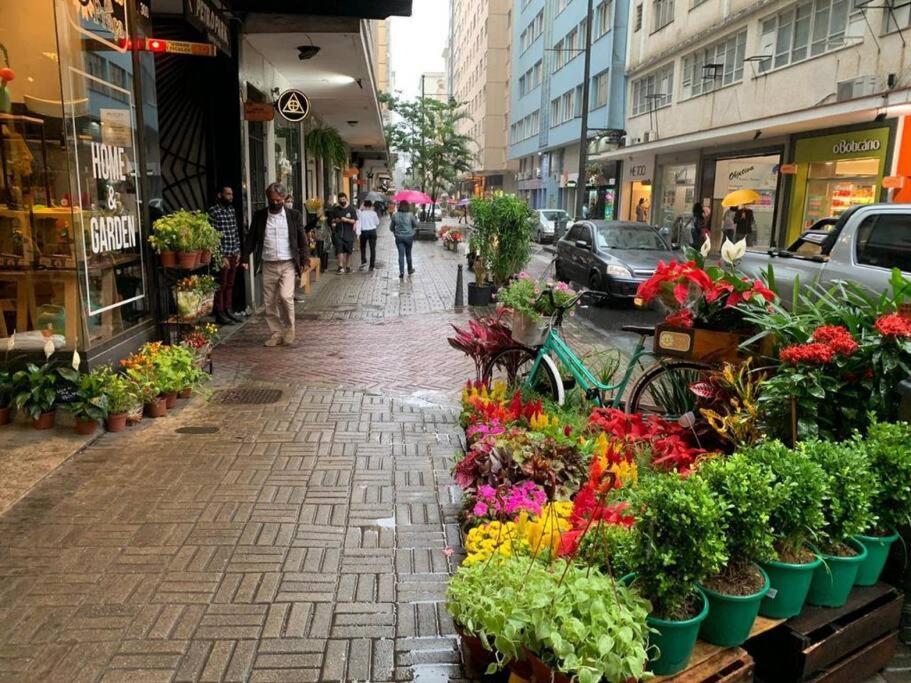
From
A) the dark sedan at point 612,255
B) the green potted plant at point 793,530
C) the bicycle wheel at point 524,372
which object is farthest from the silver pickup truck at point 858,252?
the green potted plant at point 793,530

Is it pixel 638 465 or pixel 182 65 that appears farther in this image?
pixel 182 65

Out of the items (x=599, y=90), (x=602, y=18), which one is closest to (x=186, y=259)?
(x=599, y=90)

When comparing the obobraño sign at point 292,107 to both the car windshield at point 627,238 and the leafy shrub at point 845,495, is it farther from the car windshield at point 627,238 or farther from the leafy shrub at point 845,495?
the leafy shrub at point 845,495

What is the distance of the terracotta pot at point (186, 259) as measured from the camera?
660 centimetres

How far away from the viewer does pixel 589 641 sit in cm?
221

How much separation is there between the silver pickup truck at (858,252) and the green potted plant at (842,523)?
4040mm

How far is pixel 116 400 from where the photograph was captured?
5.50 metres

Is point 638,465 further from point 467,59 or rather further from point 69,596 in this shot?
point 467,59

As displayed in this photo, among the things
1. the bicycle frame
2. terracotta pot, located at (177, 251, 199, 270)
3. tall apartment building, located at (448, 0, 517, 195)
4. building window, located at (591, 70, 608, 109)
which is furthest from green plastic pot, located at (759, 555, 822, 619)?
tall apartment building, located at (448, 0, 517, 195)

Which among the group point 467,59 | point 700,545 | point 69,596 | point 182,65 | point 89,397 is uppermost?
point 467,59

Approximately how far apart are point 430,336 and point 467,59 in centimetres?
8713

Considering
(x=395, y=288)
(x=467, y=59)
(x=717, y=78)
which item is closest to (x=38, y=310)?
(x=395, y=288)

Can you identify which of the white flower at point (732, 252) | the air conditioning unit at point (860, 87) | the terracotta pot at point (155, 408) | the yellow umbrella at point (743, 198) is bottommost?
the terracotta pot at point (155, 408)

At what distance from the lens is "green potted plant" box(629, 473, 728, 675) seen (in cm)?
242
